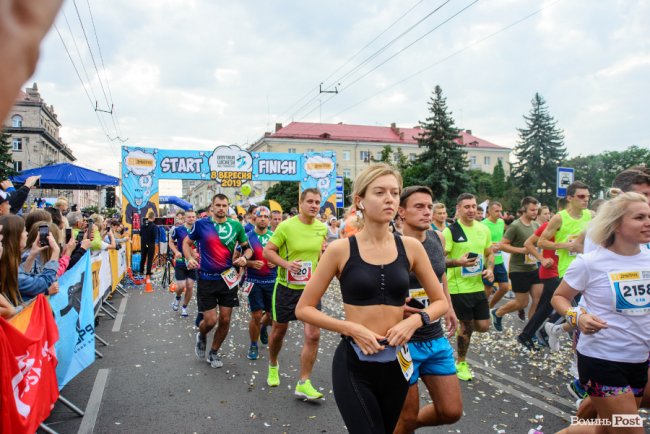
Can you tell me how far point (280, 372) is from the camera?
561 centimetres

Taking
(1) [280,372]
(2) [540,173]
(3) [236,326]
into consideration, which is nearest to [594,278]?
(1) [280,372]

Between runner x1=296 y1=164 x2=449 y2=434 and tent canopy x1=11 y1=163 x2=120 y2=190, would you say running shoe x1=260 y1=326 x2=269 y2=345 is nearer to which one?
runner x1=296 y1=164 x2=449 y2=434

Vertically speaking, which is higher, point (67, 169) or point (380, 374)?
point (67, 169)

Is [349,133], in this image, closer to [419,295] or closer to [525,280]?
[525,280]

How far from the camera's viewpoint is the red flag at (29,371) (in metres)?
2.98

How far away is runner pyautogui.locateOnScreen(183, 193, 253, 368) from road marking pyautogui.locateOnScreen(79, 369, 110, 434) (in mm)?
1198

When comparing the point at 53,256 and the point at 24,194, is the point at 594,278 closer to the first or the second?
the point at 53,256

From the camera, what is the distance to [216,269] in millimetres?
5965

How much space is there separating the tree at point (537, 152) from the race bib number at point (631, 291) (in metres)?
56.0

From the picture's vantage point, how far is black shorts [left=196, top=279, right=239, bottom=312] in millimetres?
5910

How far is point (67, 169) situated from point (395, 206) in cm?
1583

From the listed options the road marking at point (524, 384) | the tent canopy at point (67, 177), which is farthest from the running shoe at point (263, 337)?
the tent canopy at point (67, 177)

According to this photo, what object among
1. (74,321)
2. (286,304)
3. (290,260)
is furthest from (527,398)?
(74,321)

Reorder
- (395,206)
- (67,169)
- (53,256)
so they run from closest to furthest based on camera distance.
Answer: (395,206)
(53,256)
(67,169)
